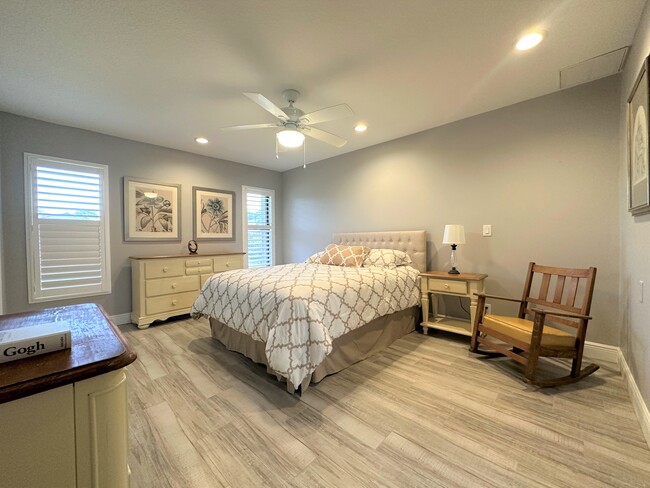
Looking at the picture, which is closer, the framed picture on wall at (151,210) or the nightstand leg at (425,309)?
the nightstand leg at (425,309)

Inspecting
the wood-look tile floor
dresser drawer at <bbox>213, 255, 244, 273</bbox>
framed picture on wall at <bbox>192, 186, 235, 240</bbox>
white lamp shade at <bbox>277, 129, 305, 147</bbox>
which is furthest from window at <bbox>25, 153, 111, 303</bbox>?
white lamp shade at <bbox>277, 129, 305, 147</bbox>

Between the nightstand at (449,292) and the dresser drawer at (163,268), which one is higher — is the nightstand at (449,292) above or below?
below

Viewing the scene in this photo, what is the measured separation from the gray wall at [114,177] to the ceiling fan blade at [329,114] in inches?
107

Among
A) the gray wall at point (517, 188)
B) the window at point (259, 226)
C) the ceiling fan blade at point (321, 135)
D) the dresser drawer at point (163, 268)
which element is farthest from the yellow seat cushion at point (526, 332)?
the window at point (259, 226)

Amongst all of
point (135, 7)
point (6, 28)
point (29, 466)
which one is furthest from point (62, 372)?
point (6, 28)

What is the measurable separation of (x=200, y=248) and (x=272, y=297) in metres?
2.89

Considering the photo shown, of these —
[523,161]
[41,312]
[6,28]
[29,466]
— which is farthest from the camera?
[523,161]

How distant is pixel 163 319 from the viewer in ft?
11.9

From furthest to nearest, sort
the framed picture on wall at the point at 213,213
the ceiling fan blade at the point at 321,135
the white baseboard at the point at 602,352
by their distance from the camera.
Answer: the framed picture on wall at the point at 213,213 → the ceiling fan blade at the point at 321,135 → the white baseboard at the point at 602,352

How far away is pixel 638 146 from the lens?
1740 millimetres

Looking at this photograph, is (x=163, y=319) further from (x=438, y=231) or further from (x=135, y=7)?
(x=438, y=231)

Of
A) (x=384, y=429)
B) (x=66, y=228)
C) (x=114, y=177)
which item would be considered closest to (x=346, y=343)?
(x=384, y=429)

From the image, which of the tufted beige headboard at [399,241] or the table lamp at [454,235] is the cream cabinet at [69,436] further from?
the tufted beige headboard at [399,241]

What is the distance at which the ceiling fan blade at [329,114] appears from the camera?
212 centimetres
